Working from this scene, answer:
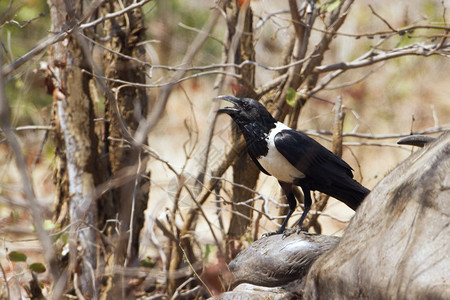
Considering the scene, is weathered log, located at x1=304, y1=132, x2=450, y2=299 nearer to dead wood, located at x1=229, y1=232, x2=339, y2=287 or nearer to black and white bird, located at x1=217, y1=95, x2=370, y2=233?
dead wood, located at x1=229, y1=232, x2=339, y2=287

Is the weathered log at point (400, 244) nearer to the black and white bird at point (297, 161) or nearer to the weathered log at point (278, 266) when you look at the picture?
the weathered log at point (278, 266)

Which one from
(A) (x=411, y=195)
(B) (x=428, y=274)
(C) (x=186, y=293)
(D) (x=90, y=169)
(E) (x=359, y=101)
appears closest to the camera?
(B) (x=428, y=274)

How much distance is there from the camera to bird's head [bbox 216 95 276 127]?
4.28 meters

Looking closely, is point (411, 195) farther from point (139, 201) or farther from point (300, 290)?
point (139, 201)

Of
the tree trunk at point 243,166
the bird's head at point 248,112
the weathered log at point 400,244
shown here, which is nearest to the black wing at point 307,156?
the bird's head at point 248,112

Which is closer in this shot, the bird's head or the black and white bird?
the black and white bird

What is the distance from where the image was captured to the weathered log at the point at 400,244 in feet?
8.80

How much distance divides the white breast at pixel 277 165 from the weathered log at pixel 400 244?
34.4 inches

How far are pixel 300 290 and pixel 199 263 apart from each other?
1.98 meters

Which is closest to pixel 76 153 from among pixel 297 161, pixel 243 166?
pixel 243 166

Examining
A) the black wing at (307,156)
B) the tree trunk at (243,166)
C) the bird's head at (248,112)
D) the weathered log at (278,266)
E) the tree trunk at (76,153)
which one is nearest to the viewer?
the weathered log at (278,266)

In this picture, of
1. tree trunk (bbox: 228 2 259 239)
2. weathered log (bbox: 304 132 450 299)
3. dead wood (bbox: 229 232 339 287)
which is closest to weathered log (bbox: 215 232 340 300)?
dead wood (bbox: 229 232 339 287)

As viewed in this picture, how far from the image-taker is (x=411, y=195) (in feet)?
9.84

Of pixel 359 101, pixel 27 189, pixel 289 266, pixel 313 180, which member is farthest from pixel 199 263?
pixel 359 101
